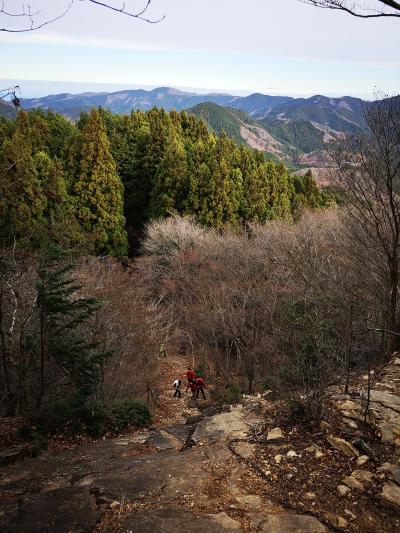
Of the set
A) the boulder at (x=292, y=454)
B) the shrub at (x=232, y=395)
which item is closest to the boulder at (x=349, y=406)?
the boulder at (x=292, y=454)

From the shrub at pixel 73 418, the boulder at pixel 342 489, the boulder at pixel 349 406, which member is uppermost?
the boulder at pixel 342 489

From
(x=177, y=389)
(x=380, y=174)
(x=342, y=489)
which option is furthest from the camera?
(x=177, y=389)

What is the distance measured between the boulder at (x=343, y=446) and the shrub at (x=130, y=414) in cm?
474

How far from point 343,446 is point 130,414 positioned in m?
5.03

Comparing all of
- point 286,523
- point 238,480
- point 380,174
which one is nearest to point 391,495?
point 286,523

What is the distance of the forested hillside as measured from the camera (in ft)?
60.6

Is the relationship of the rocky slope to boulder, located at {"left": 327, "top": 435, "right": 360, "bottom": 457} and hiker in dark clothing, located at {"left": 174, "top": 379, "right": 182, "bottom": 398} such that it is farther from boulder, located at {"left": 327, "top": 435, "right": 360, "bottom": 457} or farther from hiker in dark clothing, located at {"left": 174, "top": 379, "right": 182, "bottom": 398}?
hiker in dark clothing, located at {"left": 174, "top": 379, "right": 182, "bottom": 398}

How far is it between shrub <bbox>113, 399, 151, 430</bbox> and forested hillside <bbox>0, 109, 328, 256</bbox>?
29.5 ft

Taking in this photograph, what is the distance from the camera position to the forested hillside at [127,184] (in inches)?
727

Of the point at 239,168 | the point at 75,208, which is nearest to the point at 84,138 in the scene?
the point at 75,208

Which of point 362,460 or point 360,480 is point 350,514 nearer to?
point 360,480

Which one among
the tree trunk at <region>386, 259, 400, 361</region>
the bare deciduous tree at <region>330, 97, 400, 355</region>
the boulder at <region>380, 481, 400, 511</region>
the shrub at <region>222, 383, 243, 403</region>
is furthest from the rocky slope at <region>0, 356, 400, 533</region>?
the shrub at <region>222, 383, 243, 403</region>

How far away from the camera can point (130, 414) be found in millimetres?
8766

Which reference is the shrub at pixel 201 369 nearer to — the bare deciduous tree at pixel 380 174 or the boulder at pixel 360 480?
the bare deciduous tree at pixel 380 174
